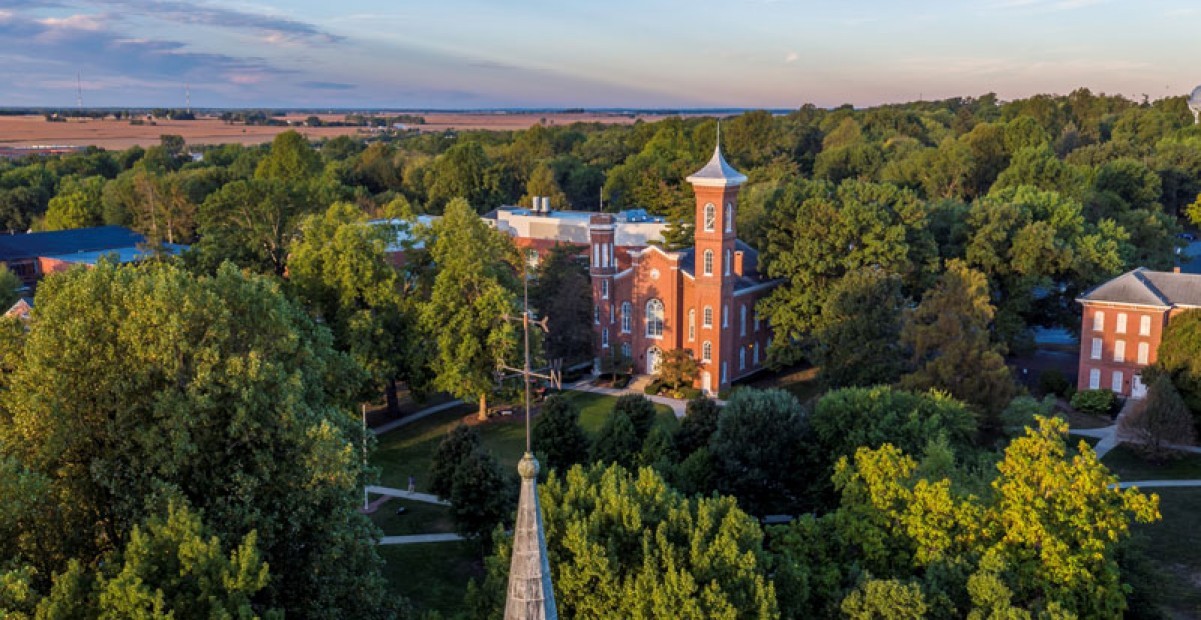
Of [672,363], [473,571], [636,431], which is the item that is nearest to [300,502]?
[473,571]

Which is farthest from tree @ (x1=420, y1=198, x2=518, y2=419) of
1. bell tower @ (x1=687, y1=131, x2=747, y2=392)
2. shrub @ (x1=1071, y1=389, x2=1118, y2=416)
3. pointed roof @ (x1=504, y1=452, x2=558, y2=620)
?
pointed roof @ (x1=504, y1=452, x2=558, y2=620)

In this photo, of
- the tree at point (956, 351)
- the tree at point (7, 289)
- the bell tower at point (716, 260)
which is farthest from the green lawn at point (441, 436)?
the tree at point (7, 289)

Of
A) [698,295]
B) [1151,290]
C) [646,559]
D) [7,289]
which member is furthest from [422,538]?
[1151,290]

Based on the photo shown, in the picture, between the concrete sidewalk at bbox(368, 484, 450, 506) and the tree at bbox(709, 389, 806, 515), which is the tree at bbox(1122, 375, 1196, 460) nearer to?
the tree at bbox(709, 389, 806, 515)

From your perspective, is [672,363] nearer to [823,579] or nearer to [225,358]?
[823,579]

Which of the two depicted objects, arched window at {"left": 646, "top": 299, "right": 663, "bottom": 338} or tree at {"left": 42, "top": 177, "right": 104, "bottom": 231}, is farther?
tree at {"left": 42, "top": 177, "right": 104, "bottom": 231}

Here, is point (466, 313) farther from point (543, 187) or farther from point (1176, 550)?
point (543, 187)

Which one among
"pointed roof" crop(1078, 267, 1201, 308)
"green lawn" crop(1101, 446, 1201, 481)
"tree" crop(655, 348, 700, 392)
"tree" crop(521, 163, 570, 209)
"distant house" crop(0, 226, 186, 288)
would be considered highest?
"tree" crop(521, 163, 570, 209)
